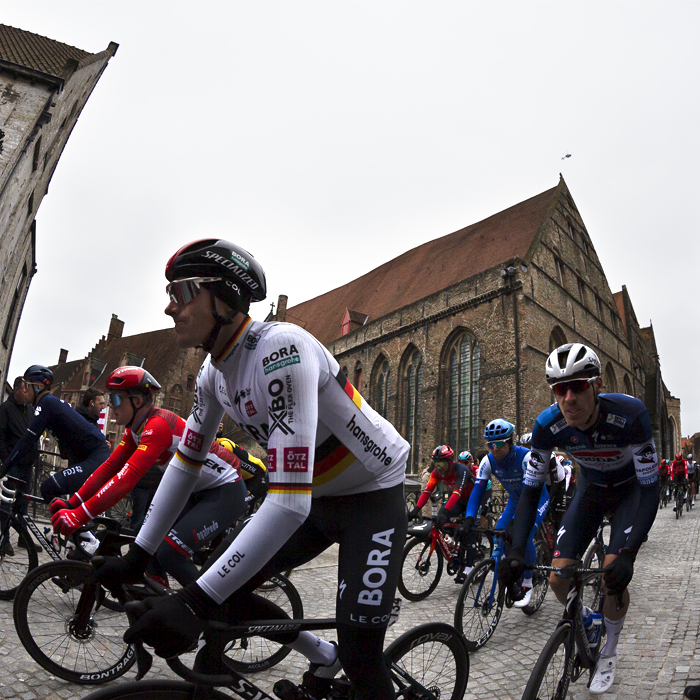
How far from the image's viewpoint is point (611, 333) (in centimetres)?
3123

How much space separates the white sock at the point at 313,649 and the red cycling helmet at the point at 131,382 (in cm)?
248

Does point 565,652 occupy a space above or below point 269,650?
above

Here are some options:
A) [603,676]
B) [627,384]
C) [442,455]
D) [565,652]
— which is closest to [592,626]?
[603,676]

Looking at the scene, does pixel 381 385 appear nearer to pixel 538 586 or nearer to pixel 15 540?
pixel 538 586

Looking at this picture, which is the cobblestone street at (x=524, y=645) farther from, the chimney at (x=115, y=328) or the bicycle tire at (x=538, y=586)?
the chimney at (x=115, y=328)

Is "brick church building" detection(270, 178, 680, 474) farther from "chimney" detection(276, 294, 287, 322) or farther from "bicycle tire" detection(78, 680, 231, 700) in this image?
"bicycle tire" detection(78, 680, 231, 700)

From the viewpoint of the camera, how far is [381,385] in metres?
31.2

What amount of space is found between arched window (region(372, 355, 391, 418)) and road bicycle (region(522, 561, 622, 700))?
27020mm

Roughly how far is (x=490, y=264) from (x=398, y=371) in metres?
7.45

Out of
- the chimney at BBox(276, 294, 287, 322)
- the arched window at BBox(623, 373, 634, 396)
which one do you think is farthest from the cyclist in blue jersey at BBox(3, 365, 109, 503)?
the chimney at BBox(276, 294, 287, 322)

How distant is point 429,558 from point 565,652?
3.44 m

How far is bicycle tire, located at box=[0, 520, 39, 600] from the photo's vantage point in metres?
4.50

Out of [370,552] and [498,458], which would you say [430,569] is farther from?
[370,552]

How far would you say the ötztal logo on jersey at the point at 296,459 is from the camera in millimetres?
1514
